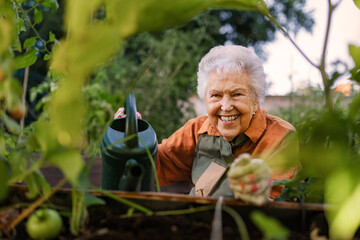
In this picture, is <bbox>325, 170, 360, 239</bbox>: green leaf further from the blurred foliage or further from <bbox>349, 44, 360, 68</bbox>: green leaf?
<bbox>349, 44, 360, 68</bbox>: green leaf

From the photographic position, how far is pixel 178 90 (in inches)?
167

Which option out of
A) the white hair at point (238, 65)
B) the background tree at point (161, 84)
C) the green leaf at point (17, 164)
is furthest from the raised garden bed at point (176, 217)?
the background tree at point (161, 84)

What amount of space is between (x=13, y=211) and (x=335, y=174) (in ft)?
1.75

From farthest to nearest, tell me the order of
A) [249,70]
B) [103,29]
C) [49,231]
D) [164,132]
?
[164,132]
[249,70]
[49,231]
[103,29]

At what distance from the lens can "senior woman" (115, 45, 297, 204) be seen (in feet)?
4.08

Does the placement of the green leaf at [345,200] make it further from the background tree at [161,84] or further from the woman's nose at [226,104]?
the background tree at [161,84]

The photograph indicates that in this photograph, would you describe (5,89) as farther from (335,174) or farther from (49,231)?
(335,174)

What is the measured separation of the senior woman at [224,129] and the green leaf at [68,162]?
0.78 metres

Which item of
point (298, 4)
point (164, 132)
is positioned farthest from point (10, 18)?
point (298, 4)

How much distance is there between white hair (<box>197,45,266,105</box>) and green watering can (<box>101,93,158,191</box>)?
0.57 metres

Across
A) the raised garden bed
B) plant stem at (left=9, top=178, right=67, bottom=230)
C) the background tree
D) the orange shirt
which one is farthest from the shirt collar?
the background tree

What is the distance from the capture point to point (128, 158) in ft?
2.41

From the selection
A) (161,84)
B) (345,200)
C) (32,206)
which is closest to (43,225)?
(32,206)

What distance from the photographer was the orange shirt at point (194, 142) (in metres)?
1.25
